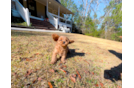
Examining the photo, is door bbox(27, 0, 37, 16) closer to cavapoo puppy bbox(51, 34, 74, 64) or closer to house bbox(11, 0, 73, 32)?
house bbox(11, 0, 73, 32)

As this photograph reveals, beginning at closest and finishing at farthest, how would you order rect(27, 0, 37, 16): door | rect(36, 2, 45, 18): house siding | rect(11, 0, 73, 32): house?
1. rect(11, 0, 73, 32): house
2. rect(27, 0, 37, 16): door
3. rect(36, 2, 45, 18): house siding

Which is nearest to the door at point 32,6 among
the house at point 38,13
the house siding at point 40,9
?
the house at point 38,13

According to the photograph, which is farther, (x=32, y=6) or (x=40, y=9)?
(x=40, y=9)

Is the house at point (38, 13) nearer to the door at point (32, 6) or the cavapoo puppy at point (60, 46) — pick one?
the door at point (32, 6)

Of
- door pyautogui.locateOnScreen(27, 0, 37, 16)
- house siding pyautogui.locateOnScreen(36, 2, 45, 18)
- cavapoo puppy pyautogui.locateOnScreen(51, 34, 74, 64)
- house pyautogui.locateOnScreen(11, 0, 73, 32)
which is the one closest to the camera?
cavapoo puppy pyautogui.locateOnScreen(51, 34, 74, 64)

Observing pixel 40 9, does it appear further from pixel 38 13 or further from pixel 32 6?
pixel 32 6

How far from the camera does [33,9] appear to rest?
40.3ft

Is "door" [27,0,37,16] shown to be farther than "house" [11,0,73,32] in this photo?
Yes

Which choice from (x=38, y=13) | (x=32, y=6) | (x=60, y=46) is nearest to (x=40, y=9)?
(x=38, y=13)

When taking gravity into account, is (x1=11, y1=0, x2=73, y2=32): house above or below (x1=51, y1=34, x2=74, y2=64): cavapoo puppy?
above

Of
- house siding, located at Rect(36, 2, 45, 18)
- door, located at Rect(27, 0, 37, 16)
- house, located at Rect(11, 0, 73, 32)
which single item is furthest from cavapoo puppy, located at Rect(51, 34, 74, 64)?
house siding, located at Rect(36, 2, 45, 18)

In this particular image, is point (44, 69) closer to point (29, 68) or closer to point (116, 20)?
point (29, 68)
